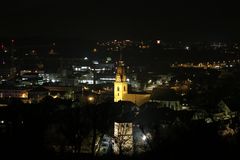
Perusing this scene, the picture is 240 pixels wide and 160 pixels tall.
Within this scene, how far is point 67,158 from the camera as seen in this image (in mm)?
11539

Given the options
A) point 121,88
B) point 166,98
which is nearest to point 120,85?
point 121,88

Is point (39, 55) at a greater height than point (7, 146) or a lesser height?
greater

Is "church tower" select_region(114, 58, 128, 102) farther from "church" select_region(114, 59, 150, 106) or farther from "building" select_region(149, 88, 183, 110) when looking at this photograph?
"building" select_region(149, 88, 183, 110)

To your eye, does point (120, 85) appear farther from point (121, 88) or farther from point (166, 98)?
point (166, 98)

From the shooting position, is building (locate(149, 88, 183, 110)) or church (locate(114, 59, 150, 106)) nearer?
building (locate(149, 88, 183, 110))

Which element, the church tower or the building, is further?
the church tower

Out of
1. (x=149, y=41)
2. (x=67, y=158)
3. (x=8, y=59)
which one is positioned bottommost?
(x=67, y=158)

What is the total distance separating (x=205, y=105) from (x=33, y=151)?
48.6 feet

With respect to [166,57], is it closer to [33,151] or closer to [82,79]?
[82,79]

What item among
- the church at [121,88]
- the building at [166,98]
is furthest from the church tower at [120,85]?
→ the building at [166,98]

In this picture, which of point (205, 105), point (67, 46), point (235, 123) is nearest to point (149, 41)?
point (67, 46)

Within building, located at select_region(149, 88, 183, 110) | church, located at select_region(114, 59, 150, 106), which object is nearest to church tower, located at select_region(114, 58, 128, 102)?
church, located at select_region(114, 59, 150, 106)

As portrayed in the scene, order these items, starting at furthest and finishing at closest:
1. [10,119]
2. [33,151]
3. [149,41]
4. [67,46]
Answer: [149,41], [67,46], [10,119], [33,151]

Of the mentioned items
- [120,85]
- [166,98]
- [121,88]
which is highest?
[120,85]
